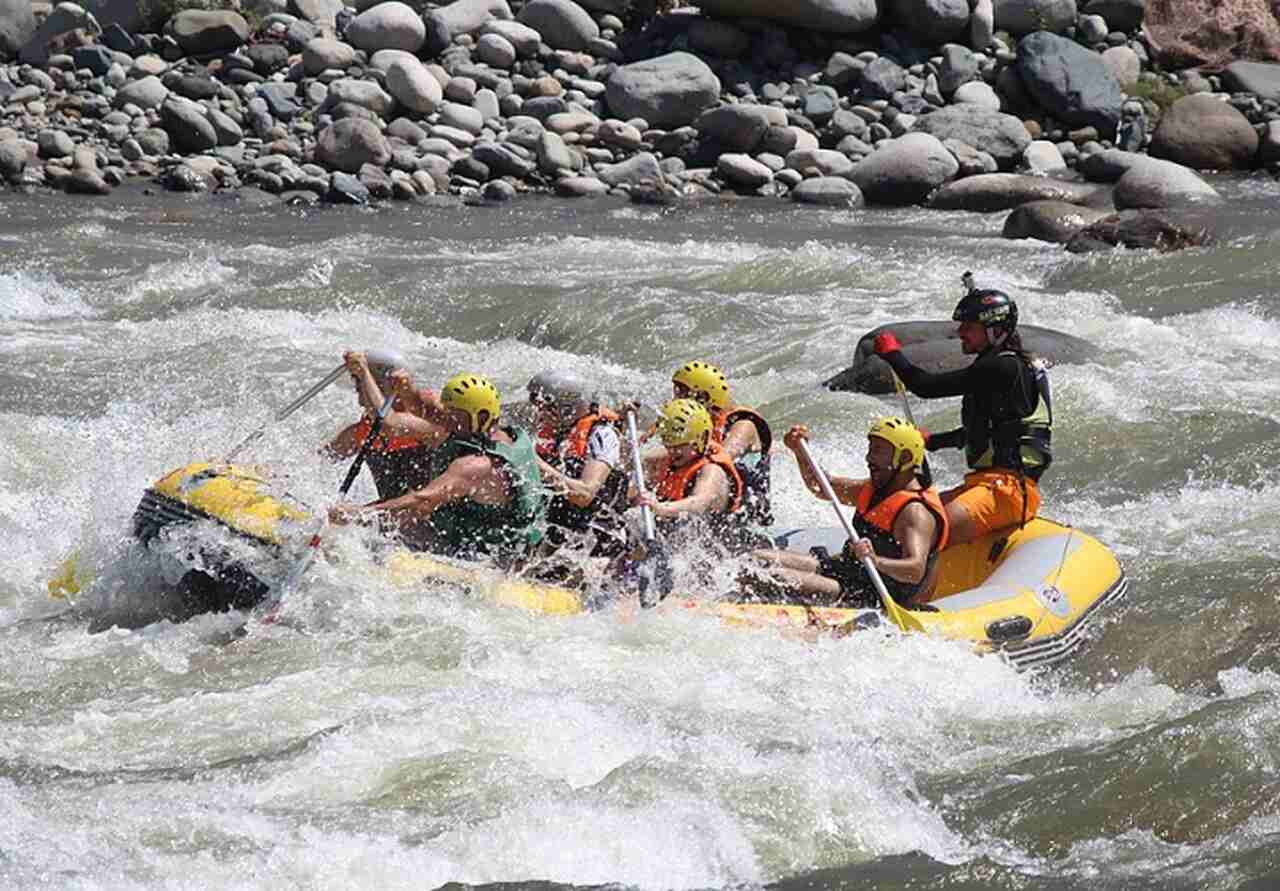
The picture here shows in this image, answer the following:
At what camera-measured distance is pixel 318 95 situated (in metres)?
23.0

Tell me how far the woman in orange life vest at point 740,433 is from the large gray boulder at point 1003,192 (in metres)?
11.2

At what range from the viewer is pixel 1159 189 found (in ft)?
64.7

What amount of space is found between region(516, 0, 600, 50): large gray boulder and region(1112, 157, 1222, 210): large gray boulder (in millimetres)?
7625

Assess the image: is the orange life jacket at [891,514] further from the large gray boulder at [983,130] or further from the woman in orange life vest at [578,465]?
the large gray boulder at [983,130]

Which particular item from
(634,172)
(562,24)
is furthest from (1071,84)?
(562,24)

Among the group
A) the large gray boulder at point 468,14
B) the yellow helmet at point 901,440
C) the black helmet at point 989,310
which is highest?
the black helmet at point 989,310

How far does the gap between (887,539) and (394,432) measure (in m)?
2.29

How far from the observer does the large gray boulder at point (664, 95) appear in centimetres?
2311

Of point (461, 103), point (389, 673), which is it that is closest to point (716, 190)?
point (461, 103)

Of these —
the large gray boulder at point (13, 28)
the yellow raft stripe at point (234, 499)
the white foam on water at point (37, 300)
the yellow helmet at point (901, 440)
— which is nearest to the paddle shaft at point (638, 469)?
the yellow helmet at point (901, 440)

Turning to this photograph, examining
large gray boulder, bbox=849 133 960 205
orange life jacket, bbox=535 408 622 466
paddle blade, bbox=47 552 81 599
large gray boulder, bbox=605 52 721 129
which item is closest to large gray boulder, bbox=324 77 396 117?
large gray boulder, bbox=605 52 721 129

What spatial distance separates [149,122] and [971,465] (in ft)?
49.9

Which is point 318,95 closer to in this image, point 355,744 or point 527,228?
point 527,228

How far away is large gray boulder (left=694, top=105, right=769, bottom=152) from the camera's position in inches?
881
